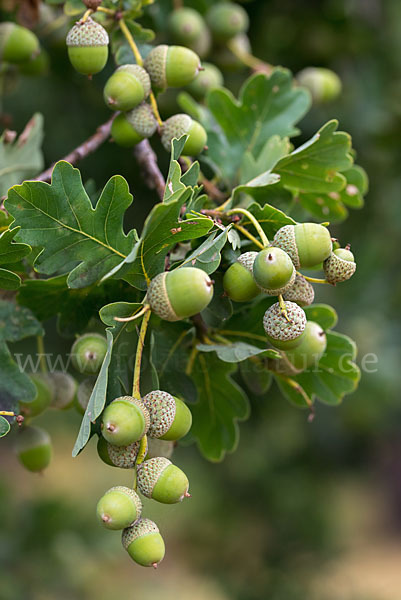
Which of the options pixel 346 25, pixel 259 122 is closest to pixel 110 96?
pixel 259 122

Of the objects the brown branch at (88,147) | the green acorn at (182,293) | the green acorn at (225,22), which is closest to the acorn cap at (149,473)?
the green acorn at (182,293)

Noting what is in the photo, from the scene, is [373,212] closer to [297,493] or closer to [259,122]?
[259,122]

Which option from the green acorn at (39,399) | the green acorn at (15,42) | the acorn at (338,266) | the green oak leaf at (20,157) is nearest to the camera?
the acorn at (338,266)

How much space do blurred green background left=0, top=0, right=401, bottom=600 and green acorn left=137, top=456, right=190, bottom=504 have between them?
37.1 inches

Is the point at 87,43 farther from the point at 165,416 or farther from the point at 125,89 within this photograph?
the point at 165,416

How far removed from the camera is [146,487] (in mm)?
883

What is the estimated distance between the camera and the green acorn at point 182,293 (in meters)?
0.86

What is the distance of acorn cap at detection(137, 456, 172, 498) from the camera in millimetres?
881

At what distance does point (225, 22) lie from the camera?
177cm

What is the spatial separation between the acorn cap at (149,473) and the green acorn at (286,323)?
230 mm

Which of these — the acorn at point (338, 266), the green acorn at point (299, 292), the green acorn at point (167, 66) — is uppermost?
the green acorn at point (167, 66)

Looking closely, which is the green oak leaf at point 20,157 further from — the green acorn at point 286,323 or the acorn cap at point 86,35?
the green acorn at point 286,323

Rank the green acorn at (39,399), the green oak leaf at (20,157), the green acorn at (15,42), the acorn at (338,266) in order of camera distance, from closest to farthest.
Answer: the acorn at (338,266)
the green acorn at (39,399)
the green oak leaf at (20,157)
the green acorn at (15,42)

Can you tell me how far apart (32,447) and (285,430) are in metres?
2.37
